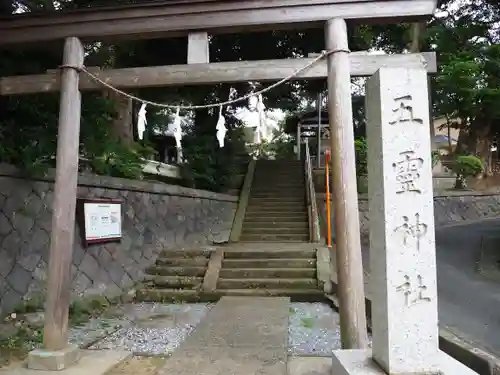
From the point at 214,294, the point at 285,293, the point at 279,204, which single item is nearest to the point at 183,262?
the point at 214,294

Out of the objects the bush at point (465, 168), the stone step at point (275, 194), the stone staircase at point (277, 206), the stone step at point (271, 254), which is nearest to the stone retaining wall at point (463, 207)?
the bush at point (465, 168)

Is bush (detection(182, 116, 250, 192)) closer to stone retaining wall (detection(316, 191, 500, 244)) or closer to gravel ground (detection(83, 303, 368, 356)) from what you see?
gravel ground (detection(83, 303, 368, 356))

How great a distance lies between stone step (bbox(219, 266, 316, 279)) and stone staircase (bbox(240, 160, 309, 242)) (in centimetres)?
311

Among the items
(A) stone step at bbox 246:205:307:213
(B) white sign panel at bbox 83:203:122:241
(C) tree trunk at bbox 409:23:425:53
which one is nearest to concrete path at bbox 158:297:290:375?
(B) white sign panel at bbox 83:203:122:241

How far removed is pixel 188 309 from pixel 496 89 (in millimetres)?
6937

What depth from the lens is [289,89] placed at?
1628cm

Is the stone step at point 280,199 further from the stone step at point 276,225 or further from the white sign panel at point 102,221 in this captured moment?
the white sign panel at point 102,221

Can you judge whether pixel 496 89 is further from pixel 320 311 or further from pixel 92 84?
pixel 92 84

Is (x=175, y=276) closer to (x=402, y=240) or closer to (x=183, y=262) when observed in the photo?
(x=183, y=262)

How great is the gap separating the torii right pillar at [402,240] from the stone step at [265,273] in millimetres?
4576

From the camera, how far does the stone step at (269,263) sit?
849 cm

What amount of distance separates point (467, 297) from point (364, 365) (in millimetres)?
4215

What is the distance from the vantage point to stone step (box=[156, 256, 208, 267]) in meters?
8.90

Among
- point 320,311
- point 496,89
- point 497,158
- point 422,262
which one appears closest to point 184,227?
point 320,311
